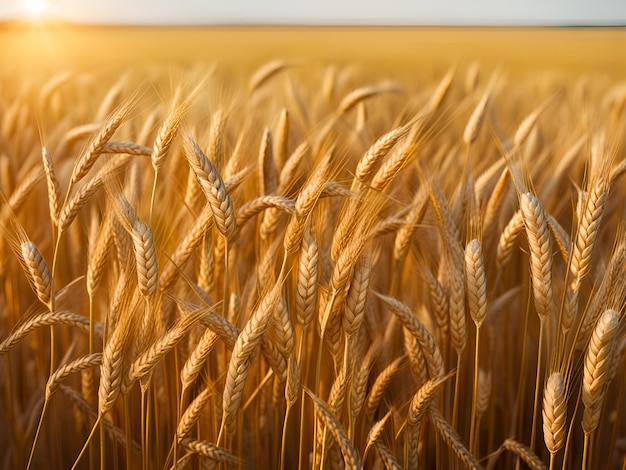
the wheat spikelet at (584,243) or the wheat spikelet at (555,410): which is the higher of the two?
the wheat spikelet at (584,243)

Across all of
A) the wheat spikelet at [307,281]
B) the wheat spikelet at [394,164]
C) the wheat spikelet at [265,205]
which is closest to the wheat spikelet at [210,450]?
the wheat spikelet at [307,281]

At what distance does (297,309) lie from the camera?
2.69 feet

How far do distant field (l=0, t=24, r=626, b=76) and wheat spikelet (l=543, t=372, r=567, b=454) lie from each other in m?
7.19

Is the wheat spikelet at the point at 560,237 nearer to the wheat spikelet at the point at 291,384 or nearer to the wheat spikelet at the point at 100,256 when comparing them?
the wheat spikelet at the point at 291,384

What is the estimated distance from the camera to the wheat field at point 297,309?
820 mm

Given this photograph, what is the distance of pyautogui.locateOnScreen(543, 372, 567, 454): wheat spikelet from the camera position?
78 cm

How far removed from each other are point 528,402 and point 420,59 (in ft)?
35.0

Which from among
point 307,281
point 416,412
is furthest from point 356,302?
point 416,412

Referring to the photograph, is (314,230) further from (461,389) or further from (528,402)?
(528,402)

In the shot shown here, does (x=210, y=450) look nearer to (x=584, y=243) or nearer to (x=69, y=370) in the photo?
(x=69, y=370)

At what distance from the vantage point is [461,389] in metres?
1.24

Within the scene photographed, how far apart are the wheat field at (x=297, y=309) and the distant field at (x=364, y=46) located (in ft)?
21.5

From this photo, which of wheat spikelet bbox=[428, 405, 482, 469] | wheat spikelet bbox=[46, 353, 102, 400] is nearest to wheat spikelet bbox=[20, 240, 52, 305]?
wheat spikelet bbox=[46, 353, 102, 400]

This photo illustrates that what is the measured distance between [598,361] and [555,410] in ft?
0.27
